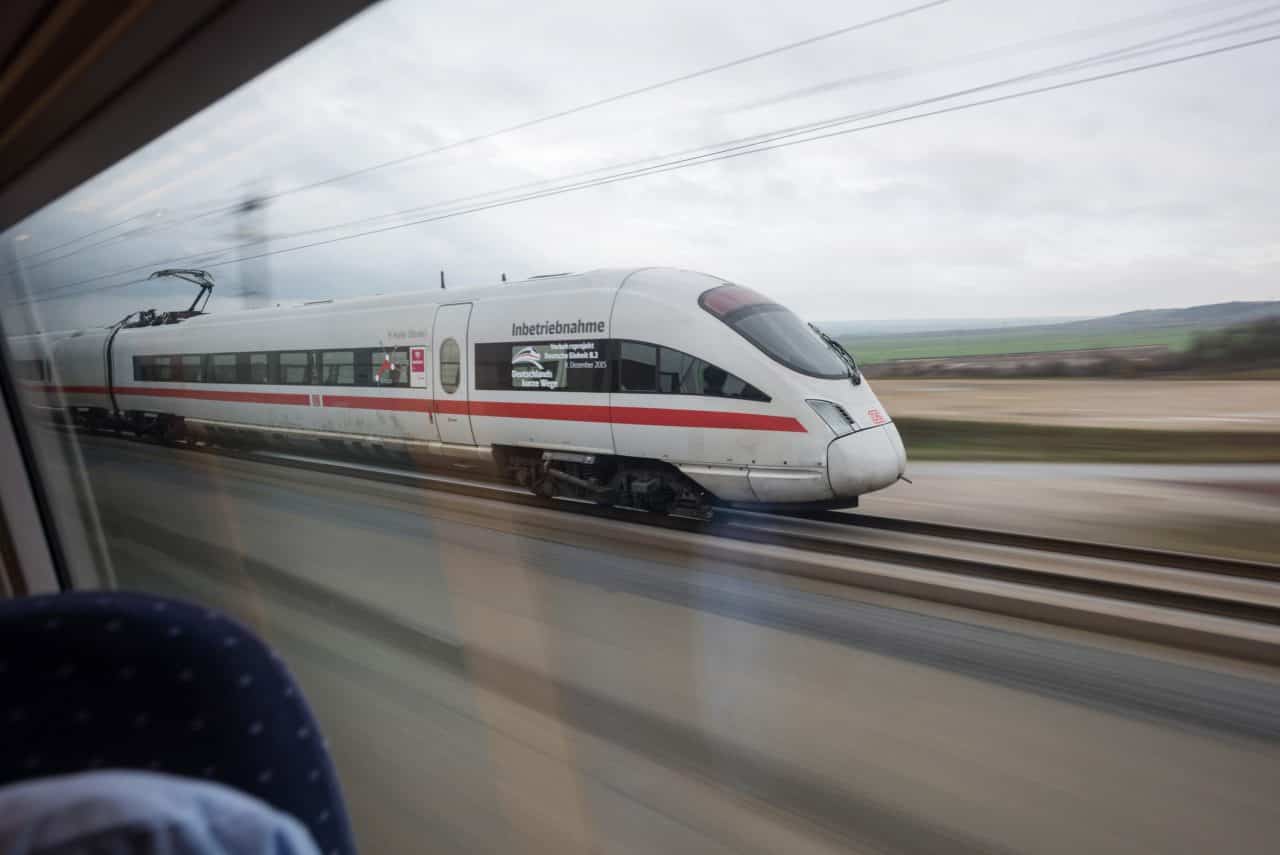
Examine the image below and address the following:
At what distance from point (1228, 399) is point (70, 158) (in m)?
4.31

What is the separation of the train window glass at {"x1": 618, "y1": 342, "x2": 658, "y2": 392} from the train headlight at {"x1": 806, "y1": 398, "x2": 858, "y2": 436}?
111 cm

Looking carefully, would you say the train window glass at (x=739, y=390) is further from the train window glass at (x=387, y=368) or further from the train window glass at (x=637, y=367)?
the train window glass at (x=387, y=368)

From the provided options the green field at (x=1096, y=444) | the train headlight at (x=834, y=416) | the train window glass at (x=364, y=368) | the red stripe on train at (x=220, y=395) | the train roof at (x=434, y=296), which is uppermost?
the train roof at (x=434, y=296)

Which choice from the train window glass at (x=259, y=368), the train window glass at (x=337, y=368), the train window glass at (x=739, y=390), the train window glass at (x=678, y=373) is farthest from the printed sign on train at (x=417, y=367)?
the train window glass at (x=739, y=390)

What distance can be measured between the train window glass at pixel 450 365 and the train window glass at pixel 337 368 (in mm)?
865

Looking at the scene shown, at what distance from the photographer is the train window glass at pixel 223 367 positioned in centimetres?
692

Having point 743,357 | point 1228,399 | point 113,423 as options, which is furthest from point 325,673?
point 113,423

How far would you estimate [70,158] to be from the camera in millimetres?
2844

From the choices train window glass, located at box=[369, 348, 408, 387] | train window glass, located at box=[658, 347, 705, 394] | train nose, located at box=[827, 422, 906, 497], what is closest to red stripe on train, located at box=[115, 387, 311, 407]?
train window glass, located at box=[369, 348, 408, 387]

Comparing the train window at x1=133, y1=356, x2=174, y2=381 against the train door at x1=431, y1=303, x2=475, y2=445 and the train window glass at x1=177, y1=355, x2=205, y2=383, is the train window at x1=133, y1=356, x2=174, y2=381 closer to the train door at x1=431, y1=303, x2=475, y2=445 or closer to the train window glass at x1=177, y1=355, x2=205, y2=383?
the train window glass at x1=177, y1=355, x2=205, y2=383

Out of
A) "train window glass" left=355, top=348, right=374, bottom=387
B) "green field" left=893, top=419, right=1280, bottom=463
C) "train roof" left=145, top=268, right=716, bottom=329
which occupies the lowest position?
"green field" left=893, top=419, right=1280, bottom=463

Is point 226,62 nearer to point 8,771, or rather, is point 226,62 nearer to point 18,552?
point 8,771

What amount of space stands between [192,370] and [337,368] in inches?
82.2

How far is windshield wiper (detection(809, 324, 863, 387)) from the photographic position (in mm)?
4984
